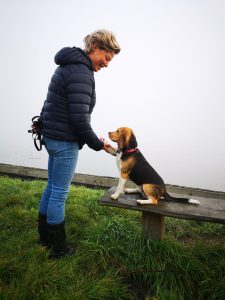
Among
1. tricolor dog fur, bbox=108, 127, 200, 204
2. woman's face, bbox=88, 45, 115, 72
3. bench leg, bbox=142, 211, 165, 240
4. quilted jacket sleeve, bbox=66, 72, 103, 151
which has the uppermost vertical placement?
woman's face, bbox=88, 45, 115, 72

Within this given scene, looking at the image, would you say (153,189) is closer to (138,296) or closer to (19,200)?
(138,296)

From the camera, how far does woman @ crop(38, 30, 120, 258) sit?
8.41 ft

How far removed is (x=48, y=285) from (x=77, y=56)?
212cm

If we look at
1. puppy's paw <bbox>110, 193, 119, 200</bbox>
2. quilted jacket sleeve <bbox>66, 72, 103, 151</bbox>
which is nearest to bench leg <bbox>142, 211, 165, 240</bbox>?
puppy's paw <bbox>110, 193, 119, 200</bbox>

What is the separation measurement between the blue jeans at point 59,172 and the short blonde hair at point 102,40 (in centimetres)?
106

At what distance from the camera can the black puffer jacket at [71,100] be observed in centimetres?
255

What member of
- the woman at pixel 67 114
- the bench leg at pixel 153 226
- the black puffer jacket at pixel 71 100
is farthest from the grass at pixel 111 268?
the black puffer jacket at pixel 71 100

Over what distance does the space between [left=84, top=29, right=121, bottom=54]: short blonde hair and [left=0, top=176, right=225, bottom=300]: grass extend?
203 cm

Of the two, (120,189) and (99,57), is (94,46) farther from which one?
(120,189)

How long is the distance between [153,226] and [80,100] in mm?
1561

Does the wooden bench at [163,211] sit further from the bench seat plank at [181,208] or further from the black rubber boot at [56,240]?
the black rubber boot at [56,240]

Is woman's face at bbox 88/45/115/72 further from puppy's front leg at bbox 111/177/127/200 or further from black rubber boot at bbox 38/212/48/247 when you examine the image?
black rubber boot at bbox 38/212/48/247

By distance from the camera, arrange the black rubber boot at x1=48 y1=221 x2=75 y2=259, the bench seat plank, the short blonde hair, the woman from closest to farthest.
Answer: the bench seat plank < the woman < the short blonde hair < the black rubber boot at x1=48 y1=221 x2=75 y2=259

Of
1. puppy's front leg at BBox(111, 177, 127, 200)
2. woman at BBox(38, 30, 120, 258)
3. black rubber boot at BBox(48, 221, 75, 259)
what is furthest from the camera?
puppy's front leg at BBox(111, 177, 127, 200)
